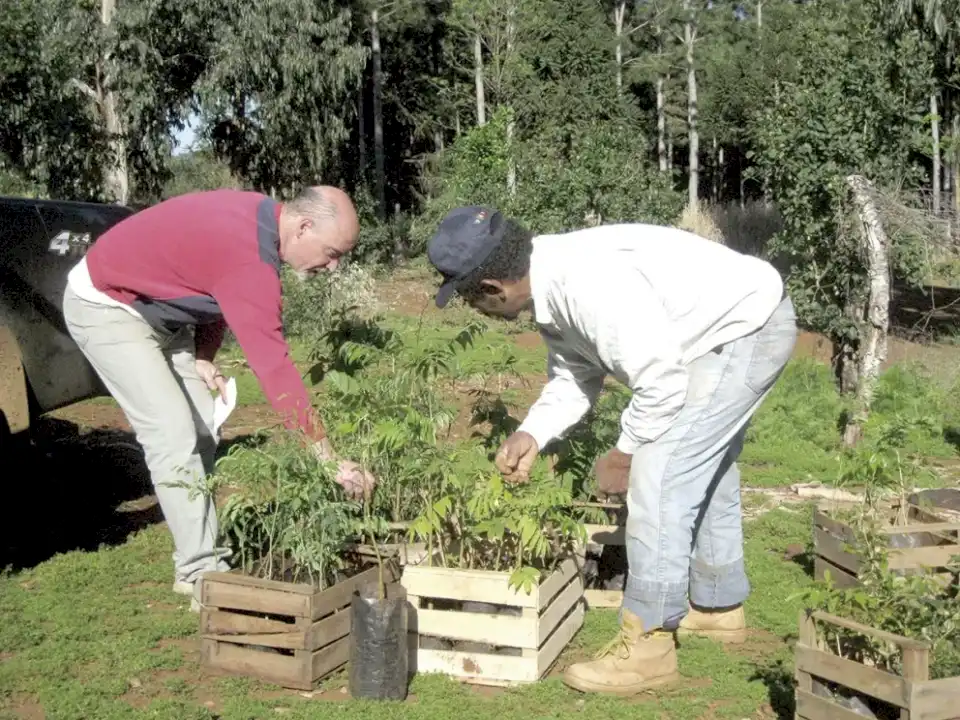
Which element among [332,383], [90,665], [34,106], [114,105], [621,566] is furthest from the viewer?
[114,105]

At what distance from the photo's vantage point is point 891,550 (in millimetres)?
4512

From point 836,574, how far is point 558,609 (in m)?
1.34

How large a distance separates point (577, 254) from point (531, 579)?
1131 millimetres

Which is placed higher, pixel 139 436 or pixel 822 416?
pixel 139 436

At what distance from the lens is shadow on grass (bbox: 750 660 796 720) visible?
13.0ft

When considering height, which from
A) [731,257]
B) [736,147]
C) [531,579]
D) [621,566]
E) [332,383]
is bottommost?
[736,147]

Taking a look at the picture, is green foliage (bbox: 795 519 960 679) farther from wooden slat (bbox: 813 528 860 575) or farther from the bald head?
the bald head

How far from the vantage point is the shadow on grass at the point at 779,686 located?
13.0ft

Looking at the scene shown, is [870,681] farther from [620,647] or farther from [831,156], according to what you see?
[831,156]

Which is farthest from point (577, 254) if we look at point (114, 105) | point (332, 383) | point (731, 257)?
point (114, 105)

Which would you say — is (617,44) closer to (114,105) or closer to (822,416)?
(114,105)

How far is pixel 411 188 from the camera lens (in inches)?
1607

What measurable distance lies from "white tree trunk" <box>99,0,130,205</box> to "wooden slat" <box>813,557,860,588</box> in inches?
716

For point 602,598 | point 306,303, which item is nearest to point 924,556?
point 602,598
